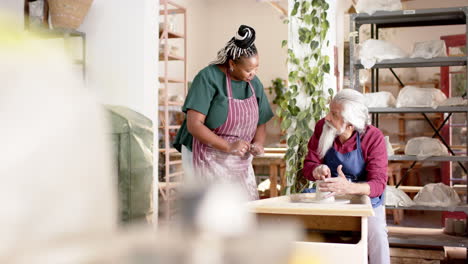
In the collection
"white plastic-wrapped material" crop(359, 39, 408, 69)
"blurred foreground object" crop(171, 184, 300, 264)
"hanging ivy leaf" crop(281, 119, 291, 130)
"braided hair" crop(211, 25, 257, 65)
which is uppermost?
"white plastic-wrapped material" crop(359, 39, 408, 69)

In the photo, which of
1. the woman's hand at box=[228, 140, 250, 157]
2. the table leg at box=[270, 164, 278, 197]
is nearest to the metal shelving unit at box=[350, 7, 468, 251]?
the woman's hand at box=[228, 140, 250, 157]

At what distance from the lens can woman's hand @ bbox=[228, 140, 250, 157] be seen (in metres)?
2.64

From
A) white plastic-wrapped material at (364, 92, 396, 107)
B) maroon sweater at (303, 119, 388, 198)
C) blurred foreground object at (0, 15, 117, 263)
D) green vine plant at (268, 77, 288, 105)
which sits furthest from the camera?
green vine plant at (268, 77, 288, 105)

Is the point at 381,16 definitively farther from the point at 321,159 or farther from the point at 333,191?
the point at 333,191

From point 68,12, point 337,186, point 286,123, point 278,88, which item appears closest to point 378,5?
point 286,123

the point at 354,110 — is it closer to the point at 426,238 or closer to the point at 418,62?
the point at 418,62

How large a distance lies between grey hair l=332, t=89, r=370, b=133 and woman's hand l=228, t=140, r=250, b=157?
26.2 inches

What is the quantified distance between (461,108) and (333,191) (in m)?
1.94

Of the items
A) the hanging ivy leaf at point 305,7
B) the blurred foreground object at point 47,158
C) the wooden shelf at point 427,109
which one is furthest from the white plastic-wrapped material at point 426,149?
the blurred foreground object at point 47,158

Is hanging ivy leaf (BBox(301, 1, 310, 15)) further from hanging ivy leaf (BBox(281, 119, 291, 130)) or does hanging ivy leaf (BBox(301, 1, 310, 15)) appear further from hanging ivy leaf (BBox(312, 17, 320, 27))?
hanging ivy leaf (BBox(281, 119, 291, 130))

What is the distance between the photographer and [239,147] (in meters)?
2.63

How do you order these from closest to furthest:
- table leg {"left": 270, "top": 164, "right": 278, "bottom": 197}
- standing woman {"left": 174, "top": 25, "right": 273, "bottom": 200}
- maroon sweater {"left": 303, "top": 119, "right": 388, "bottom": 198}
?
standing woman {"left": 174, "top": 25, "right": 273, "bottom": 200} < maroon sweater {"left": 303, "top": 119, "right": 388, "bottom": 198} < table leg {"left": 270, "top": 164, "right": 278, "bottom": 197}

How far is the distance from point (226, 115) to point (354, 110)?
76cm

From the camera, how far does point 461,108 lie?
4.05 m
